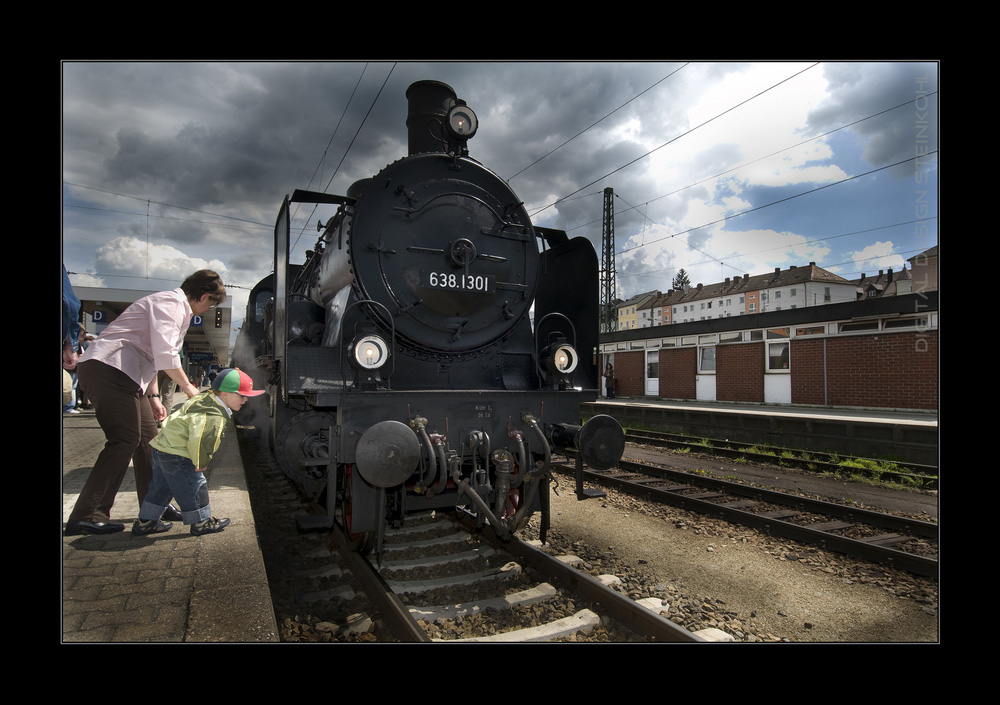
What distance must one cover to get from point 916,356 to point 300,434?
45.0ft

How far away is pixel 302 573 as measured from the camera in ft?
12.8

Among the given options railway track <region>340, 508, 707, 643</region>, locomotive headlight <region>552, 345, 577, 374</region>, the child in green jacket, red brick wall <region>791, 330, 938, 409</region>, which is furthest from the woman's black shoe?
red brick wall <region>791, 330, 938, 409</region>

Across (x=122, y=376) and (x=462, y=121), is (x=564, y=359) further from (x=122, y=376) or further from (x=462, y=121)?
(x=122, y=376)

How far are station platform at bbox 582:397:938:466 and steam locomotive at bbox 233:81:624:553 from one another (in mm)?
5033

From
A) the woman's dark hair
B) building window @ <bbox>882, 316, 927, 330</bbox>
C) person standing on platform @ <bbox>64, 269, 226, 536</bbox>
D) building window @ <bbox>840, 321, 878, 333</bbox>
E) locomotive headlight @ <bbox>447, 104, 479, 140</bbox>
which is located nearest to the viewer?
person standing on platform @ <bbox>64, 269, 226, 536</bbox>

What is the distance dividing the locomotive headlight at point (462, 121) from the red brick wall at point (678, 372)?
18.6 m

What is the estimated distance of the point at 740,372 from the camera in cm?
1909

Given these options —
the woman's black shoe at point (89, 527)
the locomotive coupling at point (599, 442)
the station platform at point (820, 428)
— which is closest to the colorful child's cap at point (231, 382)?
the woman's black shoe at point (89, 527)

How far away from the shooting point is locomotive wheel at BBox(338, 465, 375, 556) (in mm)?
3673

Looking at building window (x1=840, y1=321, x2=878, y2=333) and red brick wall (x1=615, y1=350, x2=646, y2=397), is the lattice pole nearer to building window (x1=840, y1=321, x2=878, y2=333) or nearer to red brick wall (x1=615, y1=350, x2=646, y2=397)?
red brick wall (x1=615, y1=350, x2=646, y2=397)

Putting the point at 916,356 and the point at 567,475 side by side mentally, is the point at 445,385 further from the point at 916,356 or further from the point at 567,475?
the point at 916,356

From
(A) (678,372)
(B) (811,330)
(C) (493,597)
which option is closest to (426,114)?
(C) (493,597)

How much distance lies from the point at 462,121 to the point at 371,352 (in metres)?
2.10
